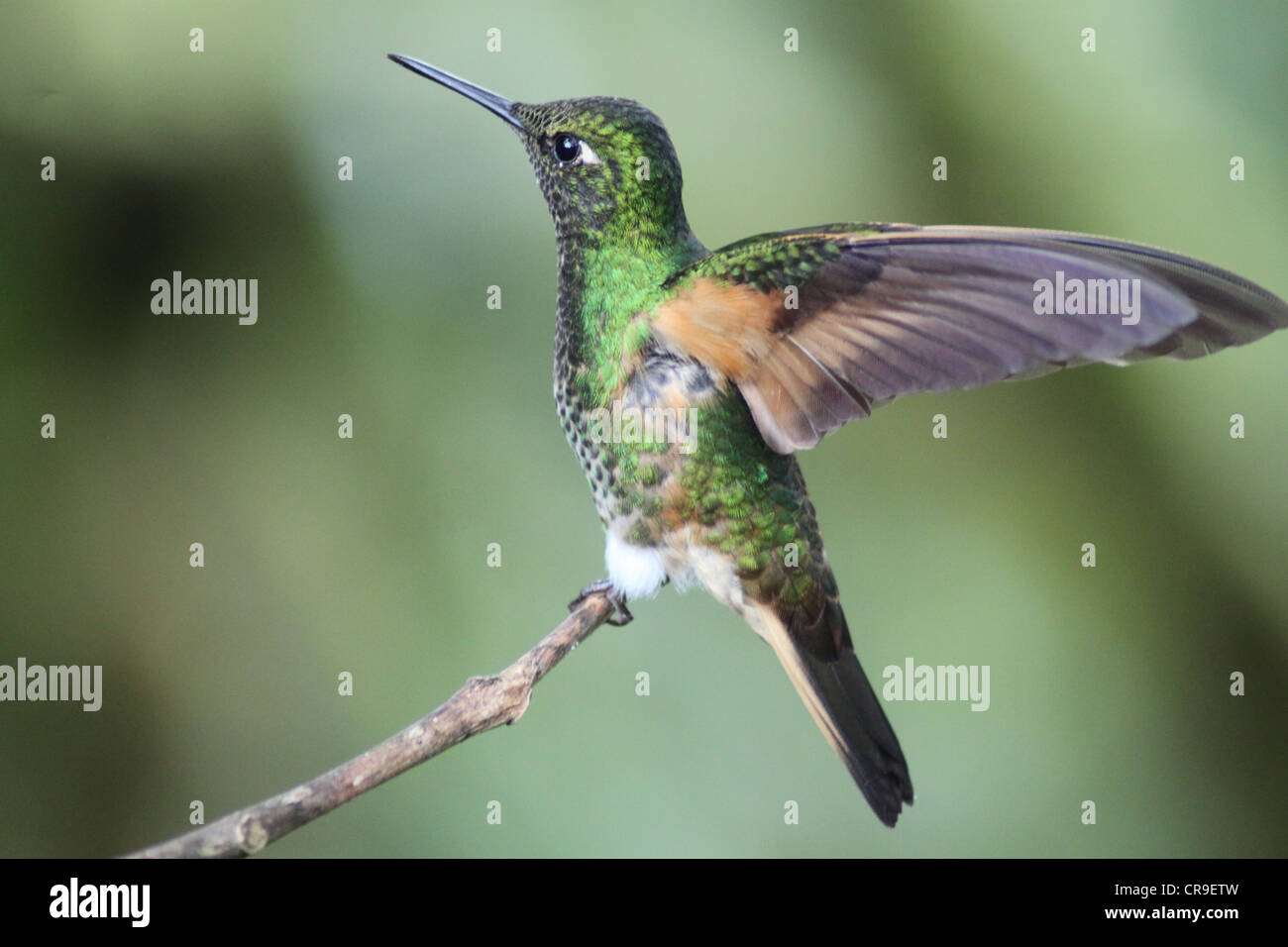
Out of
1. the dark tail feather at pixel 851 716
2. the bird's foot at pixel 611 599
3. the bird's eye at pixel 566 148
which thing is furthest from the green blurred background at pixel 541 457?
the bird's eye at pixel 566 148

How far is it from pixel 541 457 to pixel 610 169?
76cm

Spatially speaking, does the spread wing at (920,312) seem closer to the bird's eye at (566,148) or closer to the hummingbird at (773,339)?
the hummingbird at (773,339)

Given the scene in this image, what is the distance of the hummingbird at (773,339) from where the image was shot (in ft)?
3.52

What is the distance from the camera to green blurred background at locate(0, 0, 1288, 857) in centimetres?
196

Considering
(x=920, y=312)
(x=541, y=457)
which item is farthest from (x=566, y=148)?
(x=541, y=457)

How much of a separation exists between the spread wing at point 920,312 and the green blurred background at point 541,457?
0.80 m

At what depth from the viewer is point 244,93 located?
200 centimetres

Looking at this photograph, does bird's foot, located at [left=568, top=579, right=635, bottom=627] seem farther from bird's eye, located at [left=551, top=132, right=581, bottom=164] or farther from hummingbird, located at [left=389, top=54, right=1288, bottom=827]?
bird's eye, located at [left=551, top=132, right=581, bottom=164]

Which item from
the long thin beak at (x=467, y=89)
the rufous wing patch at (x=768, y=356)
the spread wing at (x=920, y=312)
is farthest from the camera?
the long thin beak at (x=467, y=89)

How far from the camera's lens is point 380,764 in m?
0.96

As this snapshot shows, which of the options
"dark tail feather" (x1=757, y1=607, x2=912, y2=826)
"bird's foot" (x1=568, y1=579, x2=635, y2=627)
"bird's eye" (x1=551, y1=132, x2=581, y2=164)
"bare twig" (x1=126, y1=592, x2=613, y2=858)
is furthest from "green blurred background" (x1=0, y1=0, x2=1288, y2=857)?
"bare twig" (x1=126, y1=592, x2=613, y2=858)

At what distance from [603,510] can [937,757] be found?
3.06 ft

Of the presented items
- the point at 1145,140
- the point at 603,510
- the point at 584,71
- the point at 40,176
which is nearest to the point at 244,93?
the point at 40,176
